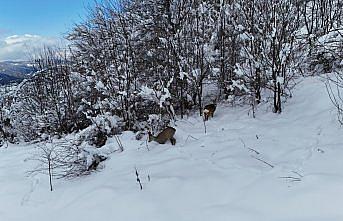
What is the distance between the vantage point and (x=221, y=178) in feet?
15.2

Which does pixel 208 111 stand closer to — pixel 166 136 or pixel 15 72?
pixel 166 136

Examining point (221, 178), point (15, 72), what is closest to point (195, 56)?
point (221, 178)

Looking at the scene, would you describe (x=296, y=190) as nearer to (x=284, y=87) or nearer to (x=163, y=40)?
(x=284, y=87)

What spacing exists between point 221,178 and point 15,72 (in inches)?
465

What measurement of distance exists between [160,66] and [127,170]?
10.6 feet

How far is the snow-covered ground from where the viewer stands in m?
3.80

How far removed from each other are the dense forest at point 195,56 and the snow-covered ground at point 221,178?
2.37ft

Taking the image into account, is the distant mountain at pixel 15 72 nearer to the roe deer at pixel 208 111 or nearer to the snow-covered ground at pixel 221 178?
the snow-covered ground at pixel 221 178

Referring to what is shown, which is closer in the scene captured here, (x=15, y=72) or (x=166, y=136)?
(x=166, y=136)

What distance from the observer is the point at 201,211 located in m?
3.94

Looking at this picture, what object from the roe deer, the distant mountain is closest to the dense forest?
the roe deer

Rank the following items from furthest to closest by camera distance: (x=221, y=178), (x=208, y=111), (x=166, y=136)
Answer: (x=208, y=111)
(x=166, y=136)
(x=221, y=178)

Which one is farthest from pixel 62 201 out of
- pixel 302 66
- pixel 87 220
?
pixel 302 66

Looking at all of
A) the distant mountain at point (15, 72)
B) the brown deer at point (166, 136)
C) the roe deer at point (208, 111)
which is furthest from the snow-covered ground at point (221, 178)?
the distant mountain at point (15, 72)
